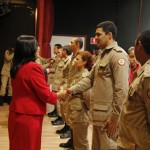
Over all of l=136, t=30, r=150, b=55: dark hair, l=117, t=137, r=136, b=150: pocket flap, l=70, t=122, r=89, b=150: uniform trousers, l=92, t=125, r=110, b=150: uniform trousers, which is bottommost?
l=70, t=122, r=89, b=150: uniform trousers

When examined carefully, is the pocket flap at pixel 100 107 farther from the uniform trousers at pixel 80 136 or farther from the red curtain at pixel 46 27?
the red curtain at pixel 46 27

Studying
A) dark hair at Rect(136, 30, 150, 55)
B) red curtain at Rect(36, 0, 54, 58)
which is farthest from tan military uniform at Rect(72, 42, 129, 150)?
red curtain at Rect(36, 0, 54, 58)

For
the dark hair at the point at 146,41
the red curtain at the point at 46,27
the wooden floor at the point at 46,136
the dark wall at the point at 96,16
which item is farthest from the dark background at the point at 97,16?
the dark hair at the point at 146,41

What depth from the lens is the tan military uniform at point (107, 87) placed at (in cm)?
235

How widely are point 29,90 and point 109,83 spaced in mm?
658

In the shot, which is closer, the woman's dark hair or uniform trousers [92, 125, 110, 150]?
the woman's dark hair

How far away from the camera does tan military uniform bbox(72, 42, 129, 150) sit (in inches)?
→ 92.4

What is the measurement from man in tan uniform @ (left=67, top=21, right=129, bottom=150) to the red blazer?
42 centimetres

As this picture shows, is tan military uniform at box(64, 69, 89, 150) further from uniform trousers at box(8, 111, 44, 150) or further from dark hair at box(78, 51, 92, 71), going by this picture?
uniform trousers at box(8, 111, 44, 150)

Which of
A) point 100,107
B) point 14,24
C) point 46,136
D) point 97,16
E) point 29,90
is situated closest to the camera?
point 29,90

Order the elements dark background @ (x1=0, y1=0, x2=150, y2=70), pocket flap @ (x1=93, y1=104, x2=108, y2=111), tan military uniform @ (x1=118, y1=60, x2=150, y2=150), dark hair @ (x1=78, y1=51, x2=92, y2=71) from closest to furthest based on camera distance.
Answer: tan military uniform @ (x1=118, y1=60, x2=150, y2=150), pocket flap @ (x1=93, y1=104, x2=108, y2=111), dark hair @ (x1=78, y1=51, x2=92, y2=71), dark background @ (x1=0, y1=0, x2=150, y2=70)

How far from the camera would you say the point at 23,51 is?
93.7 inches

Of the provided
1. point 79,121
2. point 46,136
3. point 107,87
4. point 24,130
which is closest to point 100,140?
point 107,87

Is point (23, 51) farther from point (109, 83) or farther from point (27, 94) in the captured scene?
point (109, 83)
